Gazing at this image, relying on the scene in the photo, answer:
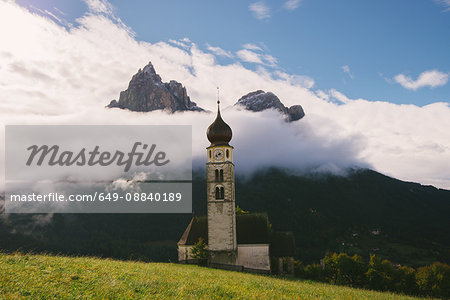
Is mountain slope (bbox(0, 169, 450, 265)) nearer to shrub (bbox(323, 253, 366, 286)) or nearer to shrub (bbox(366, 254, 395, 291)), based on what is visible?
shrub (bbox(323, 253, 366, 286))

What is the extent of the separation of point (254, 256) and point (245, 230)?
3.90 meters

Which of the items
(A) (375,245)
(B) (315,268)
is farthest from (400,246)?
(B) (315,268)

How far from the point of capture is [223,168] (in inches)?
1793

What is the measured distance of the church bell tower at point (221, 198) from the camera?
43688mm

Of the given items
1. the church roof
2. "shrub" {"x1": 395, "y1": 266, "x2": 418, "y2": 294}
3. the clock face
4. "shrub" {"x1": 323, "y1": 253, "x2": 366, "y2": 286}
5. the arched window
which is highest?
the clock face

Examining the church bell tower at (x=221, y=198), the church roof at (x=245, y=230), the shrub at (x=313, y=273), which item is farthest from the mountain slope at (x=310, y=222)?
the church bell tower at (x=221, y=198)

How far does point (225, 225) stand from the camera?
44.1 meters

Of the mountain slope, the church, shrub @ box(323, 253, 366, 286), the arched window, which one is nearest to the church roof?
the church

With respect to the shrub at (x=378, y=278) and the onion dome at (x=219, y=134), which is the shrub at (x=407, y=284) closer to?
the shrub at (x=378, y=278)

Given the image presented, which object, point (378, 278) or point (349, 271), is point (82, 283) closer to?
point (349, 271)

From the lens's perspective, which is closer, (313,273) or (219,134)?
(219,134)

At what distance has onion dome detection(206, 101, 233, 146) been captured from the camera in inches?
1832

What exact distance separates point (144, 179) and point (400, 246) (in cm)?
11876

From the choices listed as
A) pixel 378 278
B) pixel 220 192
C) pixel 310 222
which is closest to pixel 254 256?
pixel 220 192
